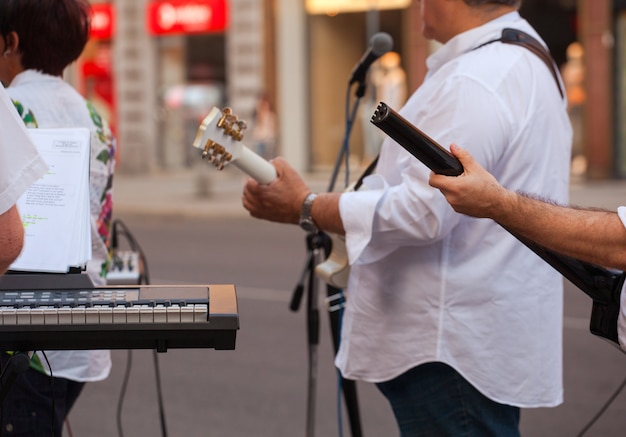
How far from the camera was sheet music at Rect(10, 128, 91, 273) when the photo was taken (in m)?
2.21

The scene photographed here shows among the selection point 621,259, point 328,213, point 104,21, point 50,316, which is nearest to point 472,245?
point 328,213

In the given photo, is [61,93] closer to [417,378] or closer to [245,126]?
[245,126]

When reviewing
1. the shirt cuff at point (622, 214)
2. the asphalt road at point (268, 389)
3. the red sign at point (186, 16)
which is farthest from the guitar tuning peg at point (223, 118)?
the red sign at point (186, 16)

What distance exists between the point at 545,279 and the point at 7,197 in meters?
1.39

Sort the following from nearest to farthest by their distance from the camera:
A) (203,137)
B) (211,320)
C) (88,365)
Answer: (211,320) < (203,137) < (88,365)

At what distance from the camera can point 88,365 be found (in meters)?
2.73

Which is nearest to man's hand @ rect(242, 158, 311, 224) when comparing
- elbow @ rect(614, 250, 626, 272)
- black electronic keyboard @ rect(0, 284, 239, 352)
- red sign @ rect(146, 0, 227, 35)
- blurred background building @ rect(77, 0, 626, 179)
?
black electronic keyboard @ rect(0, 284, 239, 352)

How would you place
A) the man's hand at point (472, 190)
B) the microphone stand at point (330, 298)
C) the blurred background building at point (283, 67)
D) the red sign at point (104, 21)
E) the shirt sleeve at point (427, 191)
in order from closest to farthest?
1. the man's hand at point (472, 190)
2. the shirt sleeve at point (427, 191)
3. the microphone stand at point (330, 298)
4. the blurred background building at point (283, 67)
5. the red sign at point (104, 21)

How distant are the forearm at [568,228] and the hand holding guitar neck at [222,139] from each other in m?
0.78

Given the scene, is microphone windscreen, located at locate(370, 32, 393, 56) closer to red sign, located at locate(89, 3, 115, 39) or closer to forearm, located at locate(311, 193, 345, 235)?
forearm, located at locate(311, 193, 345, 235)

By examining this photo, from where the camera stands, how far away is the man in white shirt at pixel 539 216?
2.02 metres

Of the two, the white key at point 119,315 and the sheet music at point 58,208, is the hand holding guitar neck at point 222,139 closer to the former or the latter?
the sheet music at point 58,208

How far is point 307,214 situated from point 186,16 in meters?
19.8

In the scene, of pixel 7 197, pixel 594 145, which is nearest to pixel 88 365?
pixel 7 197
